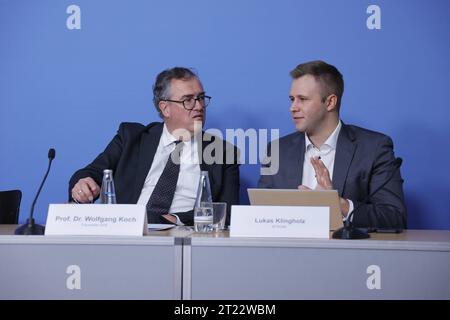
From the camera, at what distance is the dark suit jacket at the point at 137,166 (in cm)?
288

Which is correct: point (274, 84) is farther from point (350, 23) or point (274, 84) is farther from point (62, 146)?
point (62, 146)

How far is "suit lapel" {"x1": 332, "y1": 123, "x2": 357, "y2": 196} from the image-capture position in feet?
8.84

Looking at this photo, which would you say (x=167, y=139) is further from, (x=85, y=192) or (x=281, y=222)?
(x=281, y=222)

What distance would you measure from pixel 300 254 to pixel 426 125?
5.36ft

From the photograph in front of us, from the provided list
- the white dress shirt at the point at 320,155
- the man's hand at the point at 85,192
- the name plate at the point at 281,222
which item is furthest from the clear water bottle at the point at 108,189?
the white dress shirt at the point at 320,155

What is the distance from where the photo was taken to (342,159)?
8.92 ft

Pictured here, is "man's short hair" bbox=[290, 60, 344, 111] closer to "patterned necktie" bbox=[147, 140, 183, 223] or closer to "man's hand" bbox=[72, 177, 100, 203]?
"patterned necktie" bbox=[147, 140, 183, 223]

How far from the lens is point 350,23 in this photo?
3.19 meters

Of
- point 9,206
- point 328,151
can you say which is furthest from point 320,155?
point 9,206

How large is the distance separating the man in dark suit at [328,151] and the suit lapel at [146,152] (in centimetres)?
51

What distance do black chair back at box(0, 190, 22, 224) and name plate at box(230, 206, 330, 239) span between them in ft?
4.17

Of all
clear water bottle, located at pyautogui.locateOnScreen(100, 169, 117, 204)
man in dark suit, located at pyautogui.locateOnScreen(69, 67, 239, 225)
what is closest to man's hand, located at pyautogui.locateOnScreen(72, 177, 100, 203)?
clear water bottle, located at pyautogui.locateOnScreen(100, 169, 117, 204)
